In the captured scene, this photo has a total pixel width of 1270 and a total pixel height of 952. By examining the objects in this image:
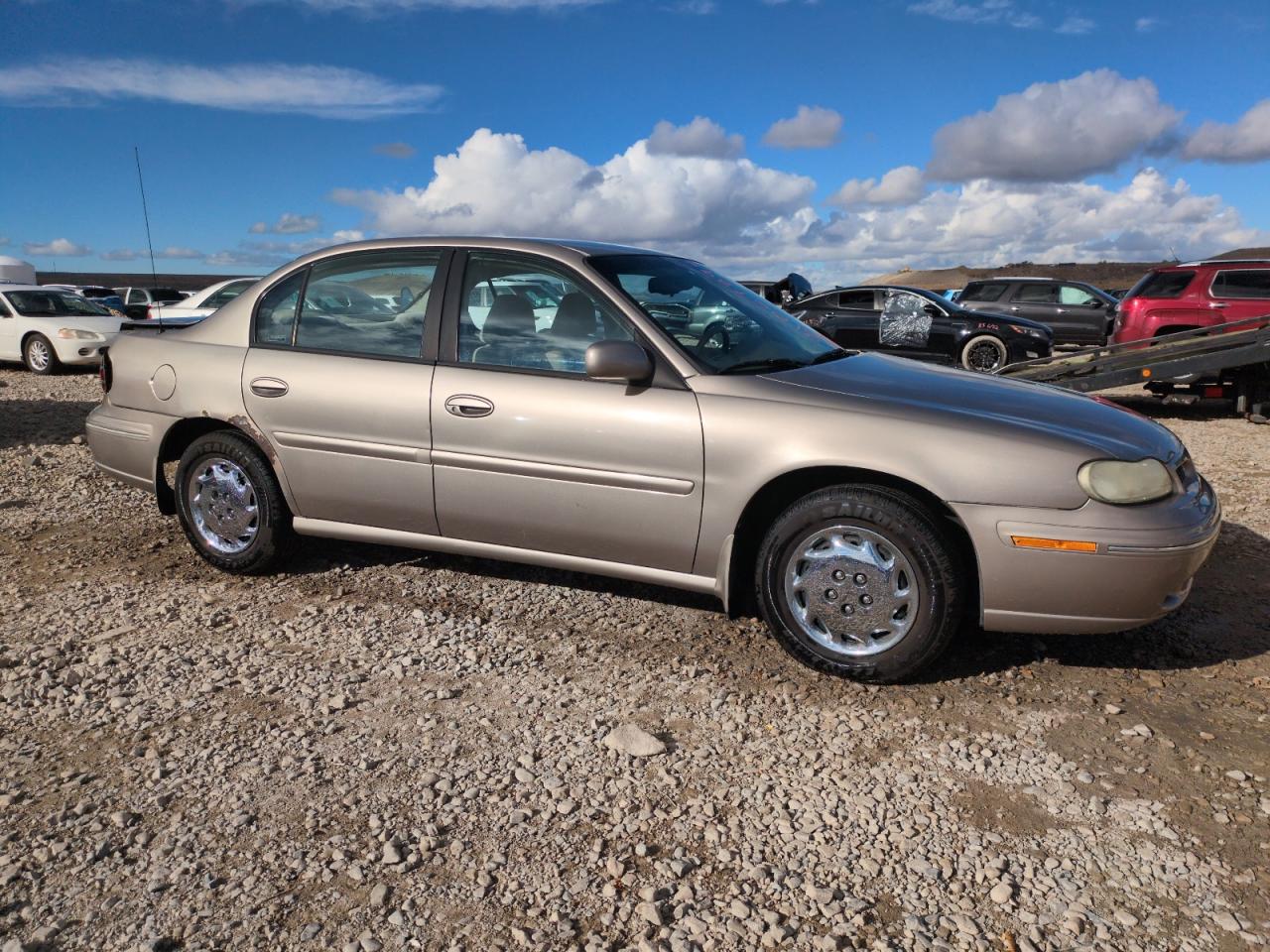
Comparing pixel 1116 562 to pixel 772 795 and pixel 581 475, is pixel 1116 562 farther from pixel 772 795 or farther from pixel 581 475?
pixel 581 475

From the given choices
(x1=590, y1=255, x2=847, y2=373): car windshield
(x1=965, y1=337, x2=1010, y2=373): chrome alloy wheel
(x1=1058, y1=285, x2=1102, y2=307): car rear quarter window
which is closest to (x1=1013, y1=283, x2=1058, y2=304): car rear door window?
(x1=1058, y1=285, x2=1102, y2=307): car rear quarter window

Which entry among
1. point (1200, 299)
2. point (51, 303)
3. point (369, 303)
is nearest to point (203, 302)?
point (51, 303)

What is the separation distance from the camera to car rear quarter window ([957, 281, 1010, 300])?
1845cm

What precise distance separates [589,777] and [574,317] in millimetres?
1892

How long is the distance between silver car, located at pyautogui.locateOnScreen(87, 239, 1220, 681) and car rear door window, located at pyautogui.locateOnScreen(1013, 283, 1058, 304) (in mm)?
15959

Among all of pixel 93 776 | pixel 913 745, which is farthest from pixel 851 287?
pixel 93 776

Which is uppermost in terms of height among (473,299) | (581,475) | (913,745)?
(473,299)

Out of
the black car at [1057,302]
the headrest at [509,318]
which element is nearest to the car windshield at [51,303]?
the headrest at [509,318]

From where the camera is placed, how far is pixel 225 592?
14.4 ft

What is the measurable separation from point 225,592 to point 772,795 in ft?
9.51

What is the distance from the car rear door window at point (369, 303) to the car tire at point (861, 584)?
184 centimetres

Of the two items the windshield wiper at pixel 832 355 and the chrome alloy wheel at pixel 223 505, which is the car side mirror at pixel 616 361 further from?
the chrome alloy wheel at pixel 223 505

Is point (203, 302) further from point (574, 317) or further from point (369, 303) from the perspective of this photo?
point (574, 317)

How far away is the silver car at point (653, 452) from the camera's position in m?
3.23
